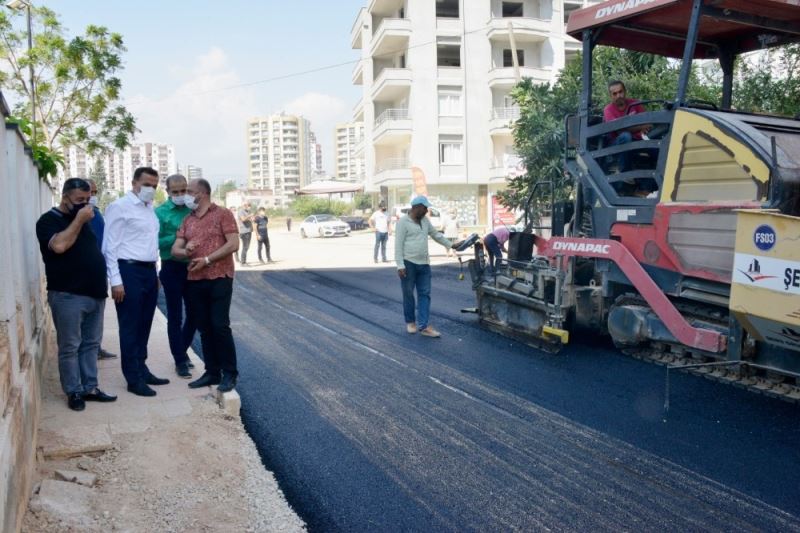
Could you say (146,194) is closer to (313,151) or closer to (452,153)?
(452,153)

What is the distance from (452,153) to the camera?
4016cm

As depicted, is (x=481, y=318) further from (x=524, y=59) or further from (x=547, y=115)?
(x=524, y=59)

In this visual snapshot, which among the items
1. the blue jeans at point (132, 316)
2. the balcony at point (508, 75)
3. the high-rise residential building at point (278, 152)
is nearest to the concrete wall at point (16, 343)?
the blue jeans at point (132, 316)

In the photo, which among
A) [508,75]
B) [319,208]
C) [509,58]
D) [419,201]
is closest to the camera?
[419,201]

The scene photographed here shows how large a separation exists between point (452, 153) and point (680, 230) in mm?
34477

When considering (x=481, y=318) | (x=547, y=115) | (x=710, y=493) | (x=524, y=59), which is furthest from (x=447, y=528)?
(x=524, y=59)

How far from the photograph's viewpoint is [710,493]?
4.04 meters

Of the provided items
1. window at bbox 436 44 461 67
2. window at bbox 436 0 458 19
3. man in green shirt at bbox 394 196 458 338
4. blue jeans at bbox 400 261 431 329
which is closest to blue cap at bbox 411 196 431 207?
man in green shirt at bbox 394 196 458 338

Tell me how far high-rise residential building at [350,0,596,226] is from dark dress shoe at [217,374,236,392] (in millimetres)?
34100

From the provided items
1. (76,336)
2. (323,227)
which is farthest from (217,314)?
(323,227)

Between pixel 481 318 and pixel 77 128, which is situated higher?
pixel 77 128

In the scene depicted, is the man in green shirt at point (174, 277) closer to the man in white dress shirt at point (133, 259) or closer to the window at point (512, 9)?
the man in white dress shirt at point (133, 259)

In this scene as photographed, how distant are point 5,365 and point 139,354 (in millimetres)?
2317

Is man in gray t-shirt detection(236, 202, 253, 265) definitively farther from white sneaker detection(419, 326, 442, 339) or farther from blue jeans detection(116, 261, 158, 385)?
blue jeans detection(116, 261, 158, 385)
